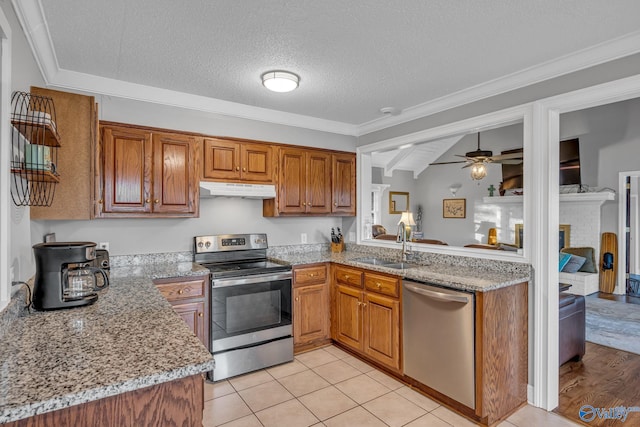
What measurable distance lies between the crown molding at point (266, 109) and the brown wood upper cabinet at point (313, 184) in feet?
1.11

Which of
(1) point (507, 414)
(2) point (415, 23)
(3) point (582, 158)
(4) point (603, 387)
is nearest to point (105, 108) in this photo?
(2) point (415, 23)

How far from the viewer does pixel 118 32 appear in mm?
2025

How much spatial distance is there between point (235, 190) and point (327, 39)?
158cm

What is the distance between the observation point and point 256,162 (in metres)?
3.42

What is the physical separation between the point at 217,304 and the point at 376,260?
66.0 inches

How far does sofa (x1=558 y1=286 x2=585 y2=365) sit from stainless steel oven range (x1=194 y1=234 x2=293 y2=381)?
2.33 meters

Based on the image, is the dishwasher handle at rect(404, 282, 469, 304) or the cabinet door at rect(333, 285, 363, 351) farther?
the cabinet door at rect(333, 285, 363, 351)

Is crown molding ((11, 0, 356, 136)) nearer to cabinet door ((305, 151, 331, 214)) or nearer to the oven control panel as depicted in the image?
cabinet door ((305, 151, 331, 214))

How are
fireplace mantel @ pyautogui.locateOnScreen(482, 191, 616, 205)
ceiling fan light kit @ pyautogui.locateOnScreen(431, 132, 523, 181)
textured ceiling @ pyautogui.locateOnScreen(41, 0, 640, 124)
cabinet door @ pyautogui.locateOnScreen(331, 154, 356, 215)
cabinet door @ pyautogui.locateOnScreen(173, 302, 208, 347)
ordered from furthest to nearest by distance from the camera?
fireplace mantel @ pyautogui.locateOnScreen(482, 191, 616, 205) → ceiling fan light kit @ pyautogui.locateOnScreen(431, 132, 523, 181) → cabinet door @ pyautogui.locateOnScreen(331, 154, 356, 215) → cabinet door @ pyautogui.locateOnScreen(173, 302, 208, 347) → textured ceiling @ pyautogui.locateOnScreen(41, 0, 640, 124)

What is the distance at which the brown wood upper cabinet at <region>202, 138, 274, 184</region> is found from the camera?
3167 millimetres

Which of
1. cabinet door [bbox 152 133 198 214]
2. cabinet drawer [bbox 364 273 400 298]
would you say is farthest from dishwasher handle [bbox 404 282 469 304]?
cabinet door [bbox 152 133 198 214]

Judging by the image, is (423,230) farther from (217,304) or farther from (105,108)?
(105,108)

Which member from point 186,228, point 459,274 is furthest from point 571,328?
point 186,228

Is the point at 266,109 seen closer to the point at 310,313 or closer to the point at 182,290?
the point at 182,290
